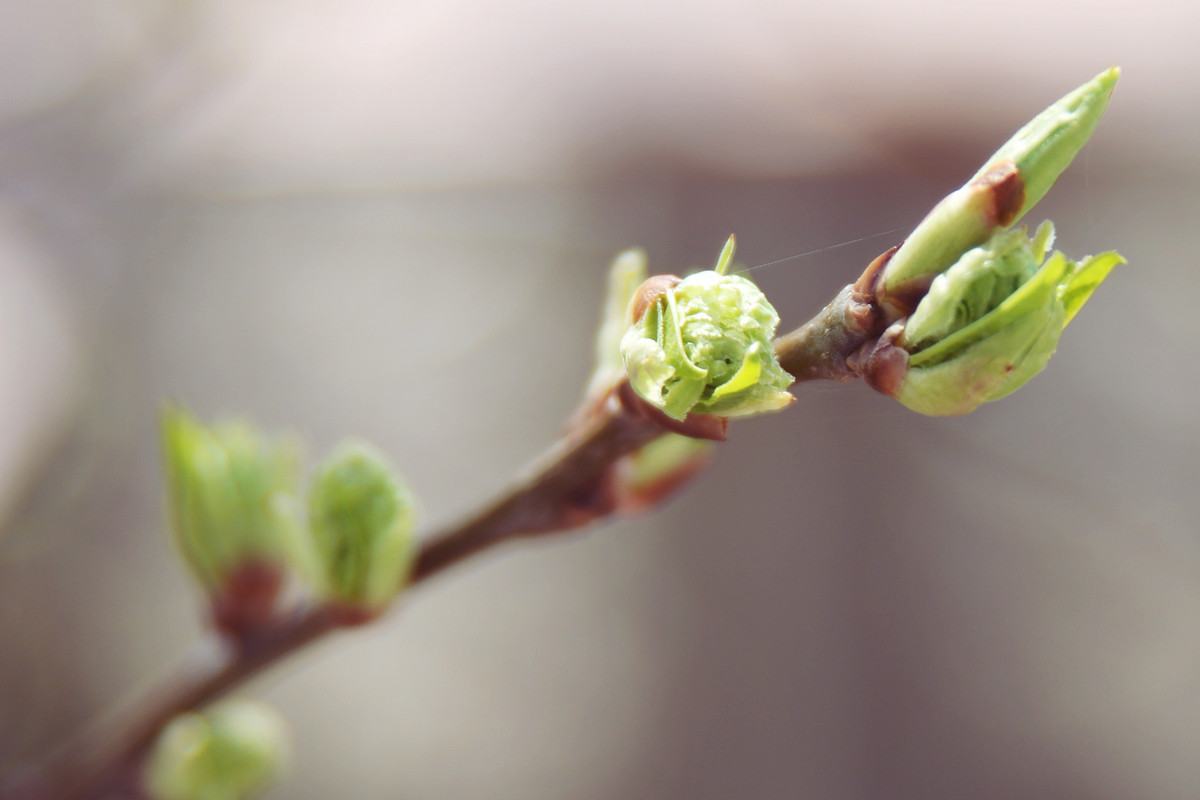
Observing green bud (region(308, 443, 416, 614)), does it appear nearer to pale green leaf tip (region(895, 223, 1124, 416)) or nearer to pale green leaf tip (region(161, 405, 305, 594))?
pale green leaf tip (region(161, 405, 305, 594))

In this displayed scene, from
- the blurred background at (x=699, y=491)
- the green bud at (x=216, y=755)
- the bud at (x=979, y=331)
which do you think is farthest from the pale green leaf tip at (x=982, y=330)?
the blurred background at (x=699, y=491)

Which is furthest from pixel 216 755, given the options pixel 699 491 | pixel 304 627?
pixel 699 491

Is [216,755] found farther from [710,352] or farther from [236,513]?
[710,352]

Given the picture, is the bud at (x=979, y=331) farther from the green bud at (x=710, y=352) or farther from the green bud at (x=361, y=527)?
the green bud at (x=361, y=527)

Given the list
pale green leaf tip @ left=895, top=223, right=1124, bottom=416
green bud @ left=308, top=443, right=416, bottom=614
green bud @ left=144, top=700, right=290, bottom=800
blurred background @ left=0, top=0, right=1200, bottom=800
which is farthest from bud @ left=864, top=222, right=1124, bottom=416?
blurred background @ left=0, top=0, right=1200, bottom=800

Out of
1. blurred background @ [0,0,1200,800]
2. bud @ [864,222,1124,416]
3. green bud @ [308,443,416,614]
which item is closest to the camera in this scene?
bud @ [864,222,1124,416]

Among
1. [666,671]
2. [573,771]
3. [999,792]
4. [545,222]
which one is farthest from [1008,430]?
[573,771]

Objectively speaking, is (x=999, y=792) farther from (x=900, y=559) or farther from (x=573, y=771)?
(x=573, y=771)
